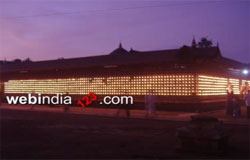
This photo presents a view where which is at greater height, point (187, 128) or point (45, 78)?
point (45, 78)

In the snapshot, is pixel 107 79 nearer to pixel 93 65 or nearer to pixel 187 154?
pixel 93 65

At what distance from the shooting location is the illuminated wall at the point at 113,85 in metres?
26.7

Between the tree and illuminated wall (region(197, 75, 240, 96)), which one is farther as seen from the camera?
the tree

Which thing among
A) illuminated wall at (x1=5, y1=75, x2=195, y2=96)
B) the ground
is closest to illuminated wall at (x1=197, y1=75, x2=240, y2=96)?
illuminated wall at (x1=5, y1=75, x2=195, y2=96)

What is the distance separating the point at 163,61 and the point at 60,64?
14.1 meters

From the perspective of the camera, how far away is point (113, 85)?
102 ft

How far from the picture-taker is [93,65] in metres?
32.3

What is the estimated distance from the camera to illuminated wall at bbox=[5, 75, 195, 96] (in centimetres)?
2672

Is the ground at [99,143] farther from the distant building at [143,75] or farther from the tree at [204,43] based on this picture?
the tree at [204,43]

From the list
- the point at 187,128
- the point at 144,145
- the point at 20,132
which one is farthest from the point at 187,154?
the point at 20,132

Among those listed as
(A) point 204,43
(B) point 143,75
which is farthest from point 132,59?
(A) point 204,43

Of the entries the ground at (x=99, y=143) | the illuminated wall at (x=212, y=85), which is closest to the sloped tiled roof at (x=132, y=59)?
the illuminated wall at (x=212, y=85)

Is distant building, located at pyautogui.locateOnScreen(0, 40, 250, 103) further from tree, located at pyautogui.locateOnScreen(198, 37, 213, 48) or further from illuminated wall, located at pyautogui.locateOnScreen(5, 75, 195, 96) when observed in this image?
tree, located at pyautogui.locateOnScreen(198, 37, 213, 48)

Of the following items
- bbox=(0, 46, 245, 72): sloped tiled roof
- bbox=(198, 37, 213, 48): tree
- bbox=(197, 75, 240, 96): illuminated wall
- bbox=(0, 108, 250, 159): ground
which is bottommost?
bbox=(0, 108, 250, 159): ground
